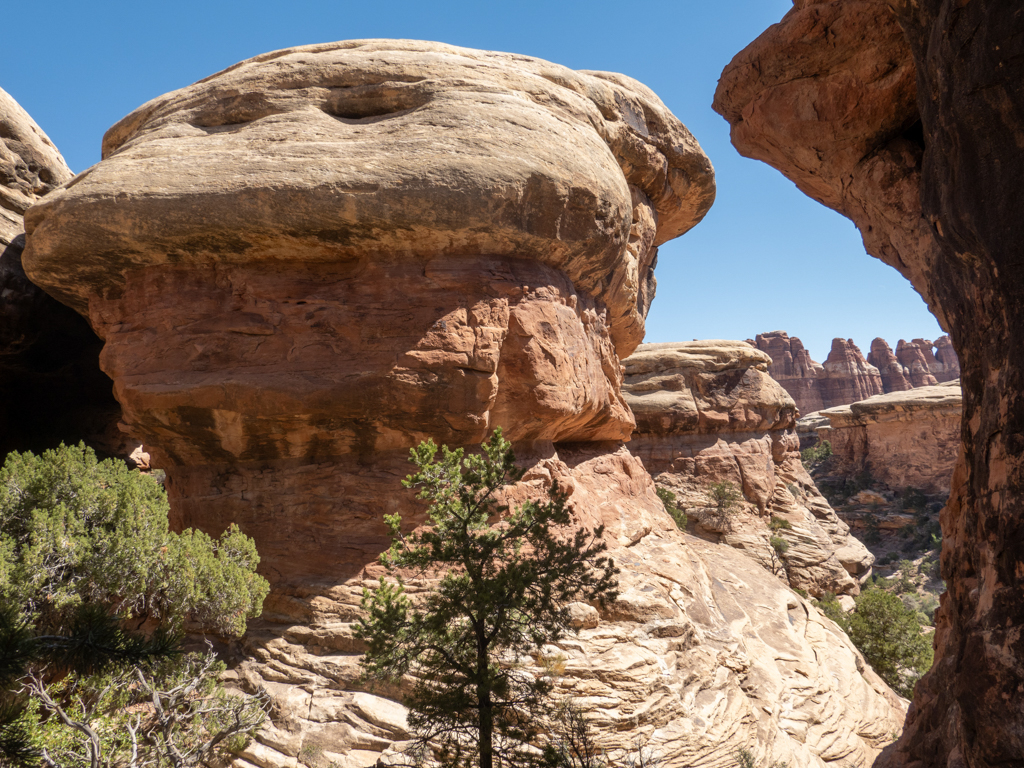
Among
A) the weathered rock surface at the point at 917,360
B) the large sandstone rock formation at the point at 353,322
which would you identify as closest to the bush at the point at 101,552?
the large sandstone rock formation at the point at 353,322

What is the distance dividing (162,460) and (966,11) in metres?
12.6

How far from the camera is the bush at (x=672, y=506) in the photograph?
24156 millimetres

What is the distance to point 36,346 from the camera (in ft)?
46.5

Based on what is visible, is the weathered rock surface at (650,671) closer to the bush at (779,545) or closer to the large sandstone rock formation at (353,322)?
the large sandstone rock formation at (353,322)

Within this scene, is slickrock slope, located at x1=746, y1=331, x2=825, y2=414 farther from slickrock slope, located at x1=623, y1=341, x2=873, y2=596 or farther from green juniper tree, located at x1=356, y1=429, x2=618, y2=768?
green juniper tree, located at x1=356, y1=429, x2=618, y2=768

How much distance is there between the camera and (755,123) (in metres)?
9.81

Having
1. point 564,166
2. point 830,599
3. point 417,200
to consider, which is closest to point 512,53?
point 564,166

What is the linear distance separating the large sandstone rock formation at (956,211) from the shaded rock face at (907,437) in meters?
42.4

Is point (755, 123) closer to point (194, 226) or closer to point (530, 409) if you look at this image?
point (530, 409)

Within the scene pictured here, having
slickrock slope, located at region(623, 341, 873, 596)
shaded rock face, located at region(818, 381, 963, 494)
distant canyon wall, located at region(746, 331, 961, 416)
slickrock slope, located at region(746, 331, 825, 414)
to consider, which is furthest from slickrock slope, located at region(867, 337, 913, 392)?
slickrock slope, located at region(623, 341, 873, 596)

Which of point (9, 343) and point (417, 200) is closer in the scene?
point (417, 200)

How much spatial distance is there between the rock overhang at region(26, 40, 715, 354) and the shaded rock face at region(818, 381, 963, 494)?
42824 millimetres

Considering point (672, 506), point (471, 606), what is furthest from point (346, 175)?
→ point (672, 506)

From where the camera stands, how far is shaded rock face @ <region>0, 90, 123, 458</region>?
1334cm
